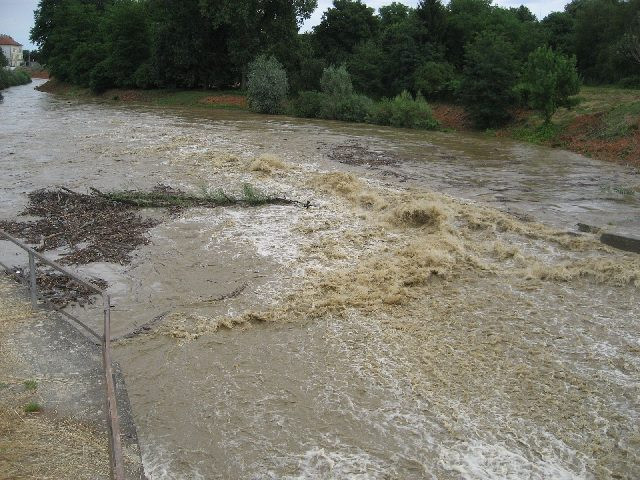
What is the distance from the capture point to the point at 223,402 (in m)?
7.39

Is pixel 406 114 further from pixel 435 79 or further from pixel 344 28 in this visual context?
pixel 344 28

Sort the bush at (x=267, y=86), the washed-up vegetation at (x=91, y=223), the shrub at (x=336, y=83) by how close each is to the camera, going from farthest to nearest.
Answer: the bush at (x=267, y=86) → the shrub at (x=336, y=83) → the washed-up vegetation at (x=91, y=223)

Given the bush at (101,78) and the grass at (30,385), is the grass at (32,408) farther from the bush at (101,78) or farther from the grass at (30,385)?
the bush at (101,78)

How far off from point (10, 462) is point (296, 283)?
634 cm

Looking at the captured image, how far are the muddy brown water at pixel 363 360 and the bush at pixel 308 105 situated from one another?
83.6 ft

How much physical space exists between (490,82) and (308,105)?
13.2 meters

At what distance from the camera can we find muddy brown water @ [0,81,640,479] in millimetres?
6516

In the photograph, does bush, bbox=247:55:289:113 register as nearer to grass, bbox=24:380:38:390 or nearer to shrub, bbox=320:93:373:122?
shrub, bbox=320:93:373:122

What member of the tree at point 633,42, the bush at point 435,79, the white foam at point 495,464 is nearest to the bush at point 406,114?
the bush at point 435,79

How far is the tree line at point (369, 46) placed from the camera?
119 feet

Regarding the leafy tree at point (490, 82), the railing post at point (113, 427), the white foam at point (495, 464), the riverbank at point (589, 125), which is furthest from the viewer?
the leafy tree at point (490, 82)

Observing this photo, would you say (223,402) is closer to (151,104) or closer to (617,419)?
(617,419)

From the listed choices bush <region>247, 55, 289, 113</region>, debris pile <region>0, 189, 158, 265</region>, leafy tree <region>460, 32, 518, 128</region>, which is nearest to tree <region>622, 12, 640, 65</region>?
leafy tree <region>460, 32, 518, 128</region>

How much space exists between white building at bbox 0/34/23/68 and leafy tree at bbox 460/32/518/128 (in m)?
161
